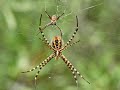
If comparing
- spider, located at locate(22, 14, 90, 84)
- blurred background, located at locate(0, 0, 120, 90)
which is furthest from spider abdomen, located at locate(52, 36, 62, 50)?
blurred background, located at locate(0, 0, 120, 90)

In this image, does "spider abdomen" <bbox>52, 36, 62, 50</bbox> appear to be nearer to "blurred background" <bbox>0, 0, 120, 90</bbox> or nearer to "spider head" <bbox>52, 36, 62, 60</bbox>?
"spider head" <bbox>52, 36, 62, 60</bbox>

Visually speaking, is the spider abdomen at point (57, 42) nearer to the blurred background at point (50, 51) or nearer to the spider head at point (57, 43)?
the spider head at point (57, 43)

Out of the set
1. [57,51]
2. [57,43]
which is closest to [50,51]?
[57,51]

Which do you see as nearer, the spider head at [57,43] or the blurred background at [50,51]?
the spider head at [57,43]

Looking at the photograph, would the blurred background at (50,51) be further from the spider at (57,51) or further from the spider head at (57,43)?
the spider head at (57,43)

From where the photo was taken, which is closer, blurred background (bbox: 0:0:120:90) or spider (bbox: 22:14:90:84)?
spider (bbox: 22:14:90:84)

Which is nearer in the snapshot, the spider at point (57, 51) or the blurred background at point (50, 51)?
the spider at point (57, 51)

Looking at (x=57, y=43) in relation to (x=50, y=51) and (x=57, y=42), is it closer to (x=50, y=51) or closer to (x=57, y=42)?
(x=57, y=42)

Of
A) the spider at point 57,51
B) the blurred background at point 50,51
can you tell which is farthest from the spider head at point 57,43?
the blurred background at point 50,51

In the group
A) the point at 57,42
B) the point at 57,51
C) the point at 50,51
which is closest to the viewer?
the point at 57,42
